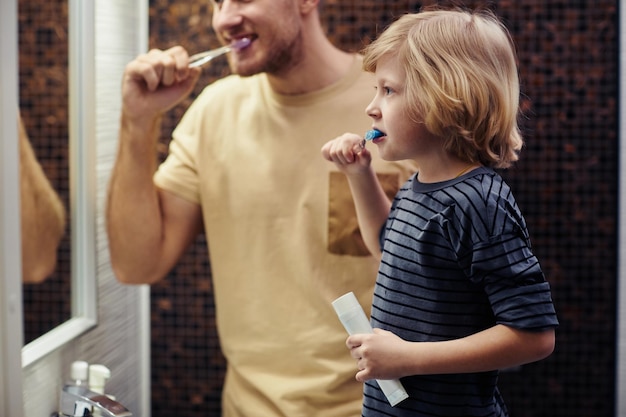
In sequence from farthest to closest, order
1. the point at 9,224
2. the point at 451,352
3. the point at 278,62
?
1. the point at 278,62
2. the point at 9,224
3. the point at 451,352

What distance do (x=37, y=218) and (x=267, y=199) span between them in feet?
1.31

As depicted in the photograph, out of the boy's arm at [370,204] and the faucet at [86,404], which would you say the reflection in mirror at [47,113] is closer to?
the faucet at [86,404]

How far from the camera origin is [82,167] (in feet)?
5.27

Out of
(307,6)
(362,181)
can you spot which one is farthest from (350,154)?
(307,6)

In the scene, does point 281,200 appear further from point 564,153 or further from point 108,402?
point 564,153

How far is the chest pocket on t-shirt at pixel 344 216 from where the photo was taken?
1.51m

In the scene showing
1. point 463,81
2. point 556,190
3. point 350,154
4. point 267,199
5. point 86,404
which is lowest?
point 86,404

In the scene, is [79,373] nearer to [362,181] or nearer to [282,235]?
[282,235]

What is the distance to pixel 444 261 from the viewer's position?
1074 millimetres

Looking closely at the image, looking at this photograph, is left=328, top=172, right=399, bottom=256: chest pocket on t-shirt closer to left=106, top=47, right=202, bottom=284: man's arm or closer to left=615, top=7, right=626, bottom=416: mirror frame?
left=106, top=47, right=202, bottom=284: man's arm

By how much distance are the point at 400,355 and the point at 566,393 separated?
127 centimetres

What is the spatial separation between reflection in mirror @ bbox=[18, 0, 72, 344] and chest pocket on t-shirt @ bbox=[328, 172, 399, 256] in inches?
18.7

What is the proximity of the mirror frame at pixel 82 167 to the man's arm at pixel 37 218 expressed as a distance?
0.27 ft

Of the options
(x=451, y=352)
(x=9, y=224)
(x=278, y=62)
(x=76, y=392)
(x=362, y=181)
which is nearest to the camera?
(x=451, y=352)
